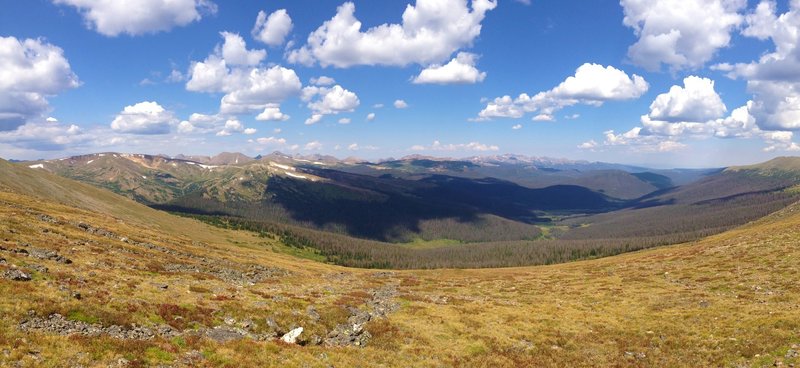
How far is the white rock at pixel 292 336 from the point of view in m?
33.6

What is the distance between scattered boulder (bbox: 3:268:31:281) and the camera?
33562 mm

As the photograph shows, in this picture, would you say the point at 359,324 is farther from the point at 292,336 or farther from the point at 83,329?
the point at 83,329

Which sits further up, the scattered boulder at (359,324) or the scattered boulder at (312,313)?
the scattered boulder at (312,313)

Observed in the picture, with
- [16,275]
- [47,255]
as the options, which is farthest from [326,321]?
[47,255]

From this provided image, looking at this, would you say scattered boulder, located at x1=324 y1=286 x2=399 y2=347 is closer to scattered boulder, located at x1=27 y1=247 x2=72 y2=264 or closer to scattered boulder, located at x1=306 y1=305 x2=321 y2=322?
scattered boulder, located at x1=306 y1=305 x2=321 y2=322

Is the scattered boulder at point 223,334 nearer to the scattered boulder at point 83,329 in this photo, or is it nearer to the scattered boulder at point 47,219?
the scattered boulder at point 83,329

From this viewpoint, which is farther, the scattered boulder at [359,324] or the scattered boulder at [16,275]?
the scattered boulder at [359,324]

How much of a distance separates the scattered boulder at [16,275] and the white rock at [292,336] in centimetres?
2322

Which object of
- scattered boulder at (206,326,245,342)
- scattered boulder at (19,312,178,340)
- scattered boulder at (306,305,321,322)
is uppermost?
scattered boulder at (19,312,178,340)

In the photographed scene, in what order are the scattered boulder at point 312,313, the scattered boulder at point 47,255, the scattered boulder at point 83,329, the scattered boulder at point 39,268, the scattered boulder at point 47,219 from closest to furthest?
the scattered boulder at point 83,329, the scattered boulder at point 39,268, the scattered boulder at point 312,313, the scattered boulder at point 47,255, the scattered boulder at point 47,219

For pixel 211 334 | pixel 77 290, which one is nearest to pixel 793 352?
pixel 211 334

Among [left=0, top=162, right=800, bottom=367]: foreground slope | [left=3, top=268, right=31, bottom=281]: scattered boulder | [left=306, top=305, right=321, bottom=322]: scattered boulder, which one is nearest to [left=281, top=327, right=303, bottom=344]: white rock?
[left=0, top=162, right=800, bottom=367]: foreground slope

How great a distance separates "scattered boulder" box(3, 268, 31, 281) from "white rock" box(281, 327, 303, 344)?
2322 centimetres

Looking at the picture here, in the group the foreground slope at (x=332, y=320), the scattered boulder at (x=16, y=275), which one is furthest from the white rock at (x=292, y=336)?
the scattered boulder at (x=16, y=275)
